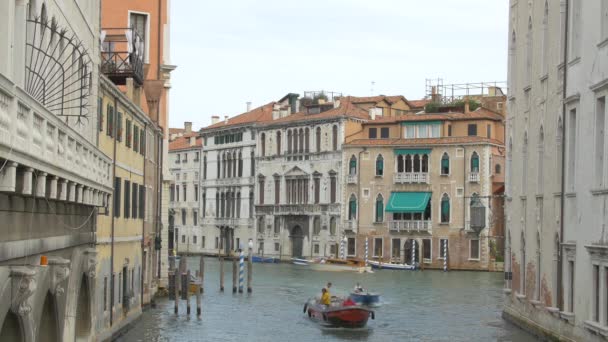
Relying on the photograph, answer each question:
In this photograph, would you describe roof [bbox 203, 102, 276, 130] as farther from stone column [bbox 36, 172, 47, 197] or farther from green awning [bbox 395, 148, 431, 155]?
stone column [bbox 36, 172, 47, 197]

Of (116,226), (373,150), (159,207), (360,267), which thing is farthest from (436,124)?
(116,226)

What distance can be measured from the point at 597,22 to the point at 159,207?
2001 centimetres

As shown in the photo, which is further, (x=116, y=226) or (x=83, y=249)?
(x=116, y=226)

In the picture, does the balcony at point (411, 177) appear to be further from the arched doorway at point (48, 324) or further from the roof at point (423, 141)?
the arched doorway at point (48, 324)

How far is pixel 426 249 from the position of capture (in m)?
64.9

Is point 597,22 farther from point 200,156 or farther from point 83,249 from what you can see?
point 200,156

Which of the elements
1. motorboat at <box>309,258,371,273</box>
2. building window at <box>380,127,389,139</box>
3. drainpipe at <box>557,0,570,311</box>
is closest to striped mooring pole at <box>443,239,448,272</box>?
motorboat at <box>309,258,371,273</box>

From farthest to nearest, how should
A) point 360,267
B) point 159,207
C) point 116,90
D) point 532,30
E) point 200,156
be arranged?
1. point 200,156
2. point 360,267
3. point 159,207
4. point 532,30
5. point 116,90

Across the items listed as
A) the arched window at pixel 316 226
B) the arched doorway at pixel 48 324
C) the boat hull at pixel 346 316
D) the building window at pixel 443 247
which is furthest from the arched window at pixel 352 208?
the arched doorway at pixel 48 324

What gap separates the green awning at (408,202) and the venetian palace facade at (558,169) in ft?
118

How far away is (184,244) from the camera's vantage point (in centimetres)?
8462

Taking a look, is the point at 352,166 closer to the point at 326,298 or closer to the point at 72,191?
the point at 326,298

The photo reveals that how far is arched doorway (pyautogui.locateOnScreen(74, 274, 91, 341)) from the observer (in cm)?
1680

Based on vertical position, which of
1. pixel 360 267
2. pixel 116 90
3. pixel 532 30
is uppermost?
pixel 532 30
